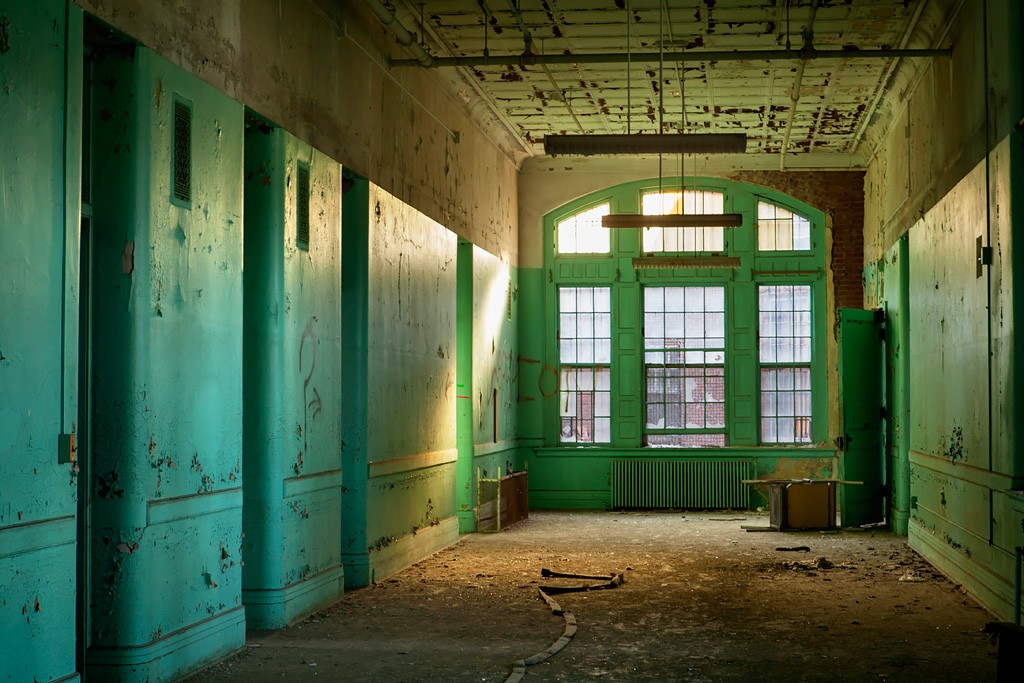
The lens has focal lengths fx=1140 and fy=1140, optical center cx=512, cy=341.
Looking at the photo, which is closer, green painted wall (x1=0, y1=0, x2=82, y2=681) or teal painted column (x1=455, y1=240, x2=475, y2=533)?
green painted wall (x1=0, y1=0, x2=82, y2=681)

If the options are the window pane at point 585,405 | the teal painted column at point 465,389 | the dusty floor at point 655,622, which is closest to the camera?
the dusty floor at point 655,622

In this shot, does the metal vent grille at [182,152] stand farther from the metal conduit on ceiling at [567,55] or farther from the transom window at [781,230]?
the transom window at [781,230]

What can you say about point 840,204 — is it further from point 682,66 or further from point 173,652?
point 173,652

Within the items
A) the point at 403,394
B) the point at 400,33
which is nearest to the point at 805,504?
the point at 403,394

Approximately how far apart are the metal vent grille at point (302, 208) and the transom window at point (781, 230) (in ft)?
30.5

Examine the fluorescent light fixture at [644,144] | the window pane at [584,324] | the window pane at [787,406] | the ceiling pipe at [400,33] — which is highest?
the ceiling pipe at [400,33]

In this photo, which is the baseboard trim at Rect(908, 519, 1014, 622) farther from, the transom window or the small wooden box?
the transom window

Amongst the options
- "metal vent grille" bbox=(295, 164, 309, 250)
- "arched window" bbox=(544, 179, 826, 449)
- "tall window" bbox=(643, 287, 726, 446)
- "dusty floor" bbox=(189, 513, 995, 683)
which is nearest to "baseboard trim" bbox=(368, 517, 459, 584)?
"dusty floor" bbox=(189, 513, 995, 683)

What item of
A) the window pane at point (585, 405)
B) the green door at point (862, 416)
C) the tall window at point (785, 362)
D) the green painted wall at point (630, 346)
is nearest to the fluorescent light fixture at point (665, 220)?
the green door at point (862, 416)

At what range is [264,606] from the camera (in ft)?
22.8

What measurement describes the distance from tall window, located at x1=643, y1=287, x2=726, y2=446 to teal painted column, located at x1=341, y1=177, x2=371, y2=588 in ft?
24.5

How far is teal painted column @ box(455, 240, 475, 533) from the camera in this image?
40.3ft

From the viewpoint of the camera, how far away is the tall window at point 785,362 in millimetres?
15336

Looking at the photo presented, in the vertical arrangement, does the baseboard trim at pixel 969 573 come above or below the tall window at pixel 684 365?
below
